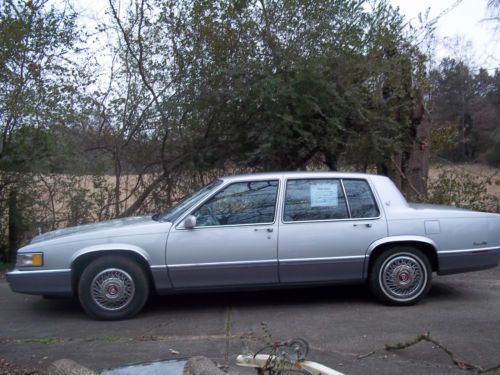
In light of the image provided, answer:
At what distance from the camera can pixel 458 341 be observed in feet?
17.7

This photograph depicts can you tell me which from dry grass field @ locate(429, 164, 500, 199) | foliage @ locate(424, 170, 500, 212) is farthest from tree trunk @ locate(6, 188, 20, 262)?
dry grass field @ locate(429, 164, 500, 199)

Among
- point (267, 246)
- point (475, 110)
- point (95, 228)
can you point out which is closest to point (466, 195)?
point (267, 246)

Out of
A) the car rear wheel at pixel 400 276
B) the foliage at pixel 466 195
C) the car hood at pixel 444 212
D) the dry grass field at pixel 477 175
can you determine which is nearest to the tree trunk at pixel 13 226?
the car rear wheel at pixel 400 276

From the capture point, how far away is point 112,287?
20.2 feet

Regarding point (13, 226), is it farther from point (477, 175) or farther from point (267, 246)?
point (477, 175)

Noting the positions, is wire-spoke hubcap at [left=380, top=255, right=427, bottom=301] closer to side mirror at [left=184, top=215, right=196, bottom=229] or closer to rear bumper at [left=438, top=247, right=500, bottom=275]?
rear bumper at [left=438, top=247, right=500, bottom=275]

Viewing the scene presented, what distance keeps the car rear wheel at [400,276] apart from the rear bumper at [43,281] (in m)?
3.25

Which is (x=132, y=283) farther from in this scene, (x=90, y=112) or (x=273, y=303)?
(x=90, y=112)

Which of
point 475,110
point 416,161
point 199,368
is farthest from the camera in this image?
point 475,110

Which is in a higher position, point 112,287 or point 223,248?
point 223,248

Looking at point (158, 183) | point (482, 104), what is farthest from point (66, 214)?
point (482, 104)

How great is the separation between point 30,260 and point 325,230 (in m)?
3.09

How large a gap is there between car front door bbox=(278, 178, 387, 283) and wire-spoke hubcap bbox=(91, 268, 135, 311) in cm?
161

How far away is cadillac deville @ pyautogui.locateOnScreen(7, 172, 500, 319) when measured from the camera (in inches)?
242
